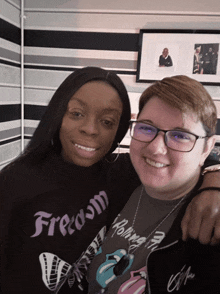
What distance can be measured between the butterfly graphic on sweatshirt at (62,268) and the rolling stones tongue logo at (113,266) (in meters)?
0.07

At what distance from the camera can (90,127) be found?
70cm

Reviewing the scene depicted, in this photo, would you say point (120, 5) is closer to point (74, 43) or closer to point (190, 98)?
point (74, 43)

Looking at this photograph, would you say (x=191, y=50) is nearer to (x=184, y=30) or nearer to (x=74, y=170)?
(x=184, y=30)

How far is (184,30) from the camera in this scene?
2.49 ft

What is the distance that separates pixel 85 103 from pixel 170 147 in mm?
292

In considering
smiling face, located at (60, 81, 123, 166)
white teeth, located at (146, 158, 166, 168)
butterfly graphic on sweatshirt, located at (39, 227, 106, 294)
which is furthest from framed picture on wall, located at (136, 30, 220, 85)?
butterfly graphic on sweatshirt, located at (39, 227, 106, 294)

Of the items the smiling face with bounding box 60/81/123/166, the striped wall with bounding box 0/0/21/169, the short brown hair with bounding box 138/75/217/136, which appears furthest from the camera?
the striped wall with bounding box 0/0/21/169

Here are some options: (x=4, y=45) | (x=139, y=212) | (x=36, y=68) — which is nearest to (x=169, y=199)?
(x=139, y=212)

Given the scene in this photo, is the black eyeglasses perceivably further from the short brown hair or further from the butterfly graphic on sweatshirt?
the butterfly graphic on sweatshirt

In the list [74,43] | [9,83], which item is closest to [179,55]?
[74,43]

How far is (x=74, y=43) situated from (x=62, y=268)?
80 cm

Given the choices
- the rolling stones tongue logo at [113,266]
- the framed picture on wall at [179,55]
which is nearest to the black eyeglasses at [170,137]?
the framed picture on wall at [179,55]

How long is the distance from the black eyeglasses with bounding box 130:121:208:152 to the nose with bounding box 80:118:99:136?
0.14m

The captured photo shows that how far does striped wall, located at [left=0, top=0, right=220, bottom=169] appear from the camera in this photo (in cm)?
79
